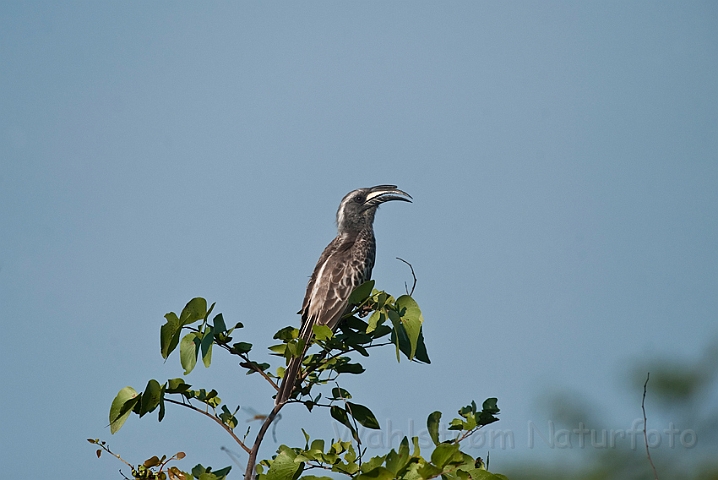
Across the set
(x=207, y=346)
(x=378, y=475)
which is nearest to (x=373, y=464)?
(x=378, y=475)

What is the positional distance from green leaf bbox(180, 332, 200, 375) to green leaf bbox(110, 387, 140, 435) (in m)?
0.26

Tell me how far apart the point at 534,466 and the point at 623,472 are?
530cm

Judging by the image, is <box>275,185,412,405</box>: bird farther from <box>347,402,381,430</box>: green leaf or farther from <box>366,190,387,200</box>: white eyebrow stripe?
<box>347,402,381,430</box>: green leaf

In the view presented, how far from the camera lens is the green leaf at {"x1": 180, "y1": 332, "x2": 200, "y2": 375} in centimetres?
358

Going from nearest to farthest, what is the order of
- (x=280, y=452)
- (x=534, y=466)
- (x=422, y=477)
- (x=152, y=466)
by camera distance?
(x=422, y=477) → (x=280, y=452) → (x=152, y=466) → (x=534, y=466)

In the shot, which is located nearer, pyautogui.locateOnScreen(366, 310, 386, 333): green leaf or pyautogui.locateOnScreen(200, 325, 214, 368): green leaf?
pyautogui.locateOnScreen(200, 325, 214, 368): green leaf

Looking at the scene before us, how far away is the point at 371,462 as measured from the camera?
10.4 feet

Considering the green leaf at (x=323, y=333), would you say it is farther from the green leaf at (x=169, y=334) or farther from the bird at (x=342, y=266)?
the green leaf at (x=169, y=334)

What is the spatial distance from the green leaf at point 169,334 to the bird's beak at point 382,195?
4.44 meters

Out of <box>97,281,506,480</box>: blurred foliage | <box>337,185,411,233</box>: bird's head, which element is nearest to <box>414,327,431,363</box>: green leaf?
<box>97,281,506,480</box>: blurred foliage

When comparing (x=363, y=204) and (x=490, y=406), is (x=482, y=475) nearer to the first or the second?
(x=490, y=406)

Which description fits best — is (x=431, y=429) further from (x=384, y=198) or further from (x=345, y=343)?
(x=384, y=198)

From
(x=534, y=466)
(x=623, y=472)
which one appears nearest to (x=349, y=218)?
(x=623, y=472)

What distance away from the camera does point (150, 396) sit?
352 cm
